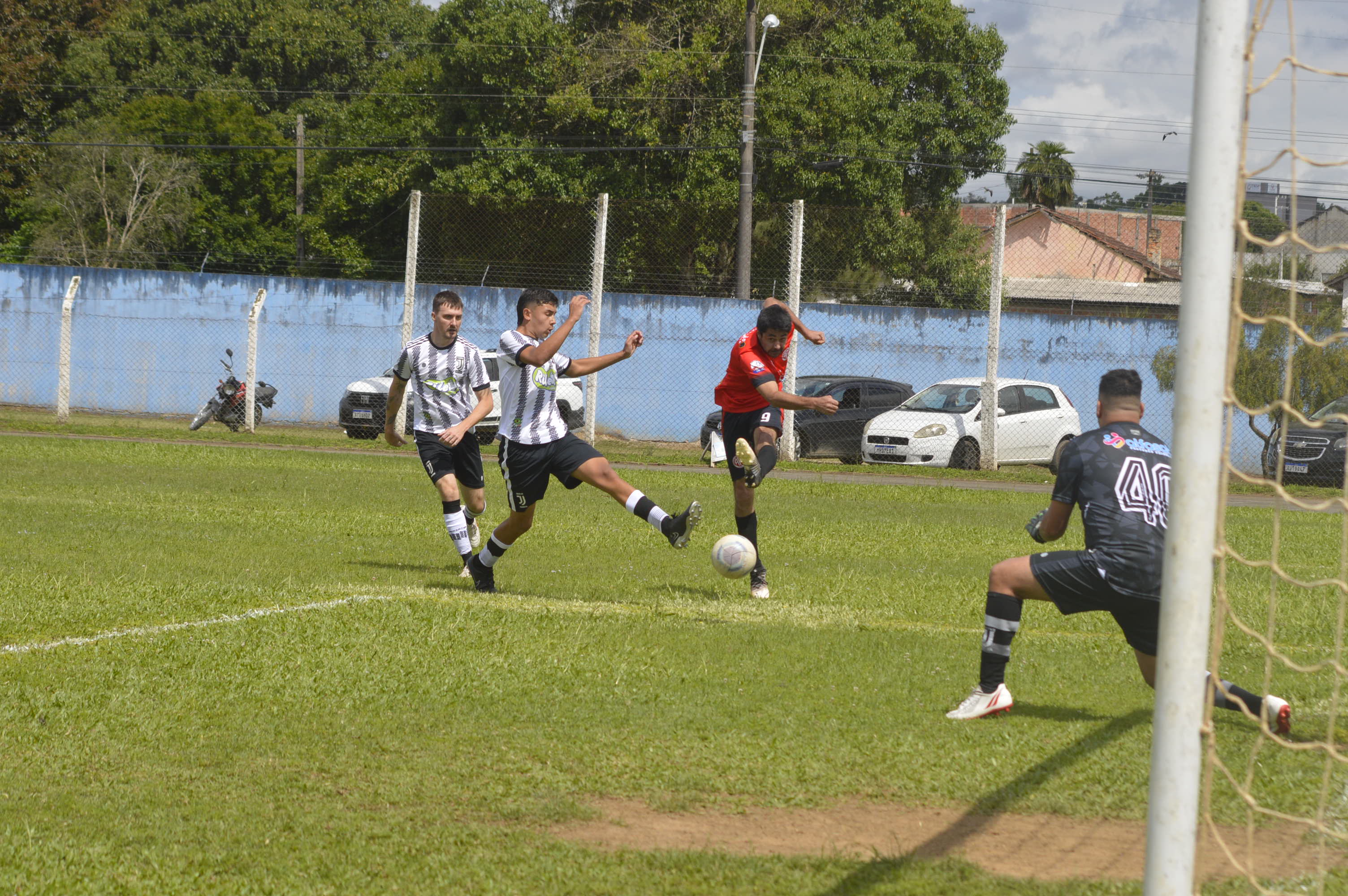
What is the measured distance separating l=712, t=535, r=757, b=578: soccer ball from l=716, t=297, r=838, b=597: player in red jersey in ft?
1.61

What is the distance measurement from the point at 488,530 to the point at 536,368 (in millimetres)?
3943

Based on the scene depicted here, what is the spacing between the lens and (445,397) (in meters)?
9.00

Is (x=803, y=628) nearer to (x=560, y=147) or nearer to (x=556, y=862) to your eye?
(x=556, y=862)

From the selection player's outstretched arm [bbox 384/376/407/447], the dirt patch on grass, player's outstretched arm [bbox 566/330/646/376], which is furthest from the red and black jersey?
the dirt patch on grass

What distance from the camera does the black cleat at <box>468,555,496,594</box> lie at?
320 inches

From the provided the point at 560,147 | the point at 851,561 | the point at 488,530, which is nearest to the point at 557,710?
the point at 851,561

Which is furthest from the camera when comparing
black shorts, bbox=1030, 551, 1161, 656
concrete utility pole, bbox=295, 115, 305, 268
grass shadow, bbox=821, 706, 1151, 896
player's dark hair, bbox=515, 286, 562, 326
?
concrete utility pole, bbox=295, 115, 305, 268

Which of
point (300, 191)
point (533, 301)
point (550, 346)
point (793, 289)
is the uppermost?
point (300, 191)

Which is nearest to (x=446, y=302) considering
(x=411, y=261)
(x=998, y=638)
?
(x=998, y=638)

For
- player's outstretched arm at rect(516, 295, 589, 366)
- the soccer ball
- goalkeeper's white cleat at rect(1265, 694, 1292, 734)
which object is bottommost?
goalkeeper's white cleat at rect(1265, 694, 1292, 734)

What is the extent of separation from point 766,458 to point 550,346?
1673 millimetres

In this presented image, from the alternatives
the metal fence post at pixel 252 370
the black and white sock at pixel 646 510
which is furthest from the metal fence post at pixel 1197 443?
the metal fence post at pixel 252 370

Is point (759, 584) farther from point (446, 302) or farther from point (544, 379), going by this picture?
point (446, 302)

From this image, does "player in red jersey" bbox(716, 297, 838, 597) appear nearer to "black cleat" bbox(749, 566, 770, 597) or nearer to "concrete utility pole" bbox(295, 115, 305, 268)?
"black cleat" bbox(749, 566, 770, 597)
